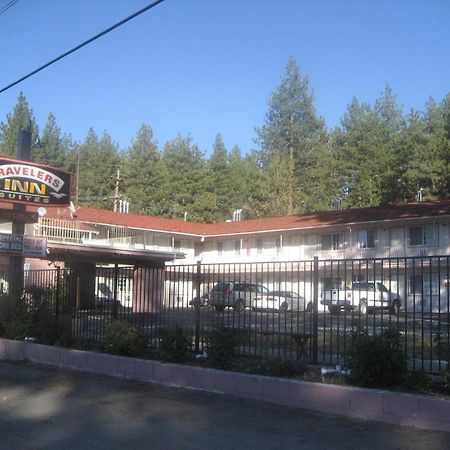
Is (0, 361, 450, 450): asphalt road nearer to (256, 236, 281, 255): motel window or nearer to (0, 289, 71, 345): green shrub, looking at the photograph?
(0, 289, 71, 345): green shrub

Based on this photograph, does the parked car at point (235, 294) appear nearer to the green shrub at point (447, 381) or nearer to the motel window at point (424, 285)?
the motel window at point (424, 285)

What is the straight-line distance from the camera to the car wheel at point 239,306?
11203 mm

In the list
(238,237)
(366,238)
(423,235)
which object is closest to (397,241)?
(423,235)

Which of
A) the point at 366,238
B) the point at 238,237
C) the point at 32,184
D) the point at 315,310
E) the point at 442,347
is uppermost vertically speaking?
the point at 238,237

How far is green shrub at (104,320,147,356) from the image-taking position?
12062mm

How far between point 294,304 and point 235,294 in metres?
1.29

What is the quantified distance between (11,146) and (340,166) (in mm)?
31687

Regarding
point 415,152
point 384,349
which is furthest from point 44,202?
point 415,152

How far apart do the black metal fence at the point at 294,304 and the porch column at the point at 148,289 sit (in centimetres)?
2

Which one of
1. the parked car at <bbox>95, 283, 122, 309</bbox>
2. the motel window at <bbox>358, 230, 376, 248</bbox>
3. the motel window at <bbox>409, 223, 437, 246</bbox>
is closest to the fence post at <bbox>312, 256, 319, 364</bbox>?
the parked car at <bbox>95, 283, 122, 309</bbox>

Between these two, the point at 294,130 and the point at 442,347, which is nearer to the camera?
the point at 442,347

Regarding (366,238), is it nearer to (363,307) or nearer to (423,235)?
(423,235)

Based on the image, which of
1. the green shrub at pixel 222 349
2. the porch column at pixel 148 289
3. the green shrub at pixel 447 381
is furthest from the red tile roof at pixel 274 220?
the green shrub at pixel 447 381

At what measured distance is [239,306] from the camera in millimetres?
11312
